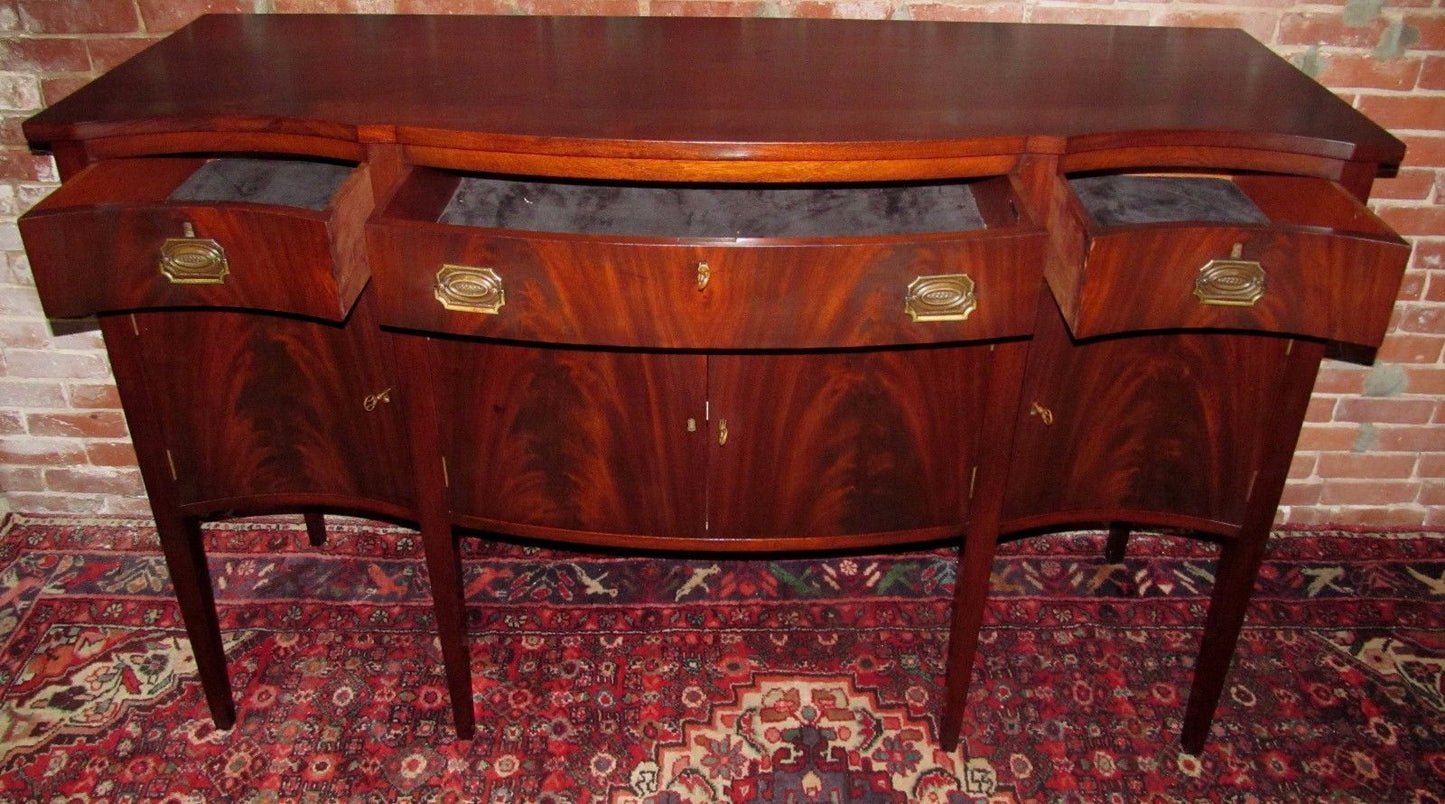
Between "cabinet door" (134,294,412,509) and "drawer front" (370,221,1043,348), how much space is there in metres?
0.25

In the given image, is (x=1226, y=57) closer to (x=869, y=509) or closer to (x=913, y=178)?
(x=913, y=178)

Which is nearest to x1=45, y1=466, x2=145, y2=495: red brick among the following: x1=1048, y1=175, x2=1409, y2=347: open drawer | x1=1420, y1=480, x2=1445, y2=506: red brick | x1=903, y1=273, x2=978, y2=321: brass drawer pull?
x1=903, y1=273, x2=978, y2=321: brass drawer pull

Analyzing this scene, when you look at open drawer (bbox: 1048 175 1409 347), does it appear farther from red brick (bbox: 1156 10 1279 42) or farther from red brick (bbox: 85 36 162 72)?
red brick (bbox: 85 36 162 72)

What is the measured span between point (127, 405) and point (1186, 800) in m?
1.65

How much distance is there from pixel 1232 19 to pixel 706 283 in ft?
3.73

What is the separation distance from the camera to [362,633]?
6.63ft

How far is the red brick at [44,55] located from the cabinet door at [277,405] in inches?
25.5

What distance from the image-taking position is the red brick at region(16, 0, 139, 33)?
181 centimetres

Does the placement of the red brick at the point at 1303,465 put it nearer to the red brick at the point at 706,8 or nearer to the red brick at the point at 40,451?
the red brick at the point at 706,8

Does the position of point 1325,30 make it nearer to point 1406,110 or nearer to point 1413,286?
point 1406,110

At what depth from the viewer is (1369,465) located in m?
2.26

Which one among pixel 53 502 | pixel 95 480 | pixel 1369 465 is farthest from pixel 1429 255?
pixel 53 502

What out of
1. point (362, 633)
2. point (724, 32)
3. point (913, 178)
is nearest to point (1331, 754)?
point (913, 178)

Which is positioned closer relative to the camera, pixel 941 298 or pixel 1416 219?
pixel 941 298
